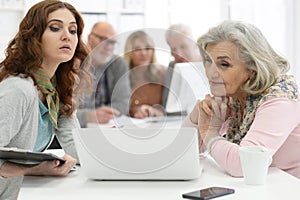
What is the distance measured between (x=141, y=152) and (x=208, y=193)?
220 millimetres

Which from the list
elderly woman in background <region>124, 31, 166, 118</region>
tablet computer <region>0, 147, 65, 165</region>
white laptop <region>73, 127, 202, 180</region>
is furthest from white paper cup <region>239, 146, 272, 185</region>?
tablet computer <region>0, 147, 65, 165</region>

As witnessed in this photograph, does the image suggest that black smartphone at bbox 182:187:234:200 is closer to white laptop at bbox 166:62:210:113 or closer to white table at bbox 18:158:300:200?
white table at bbox 18:158:300:200

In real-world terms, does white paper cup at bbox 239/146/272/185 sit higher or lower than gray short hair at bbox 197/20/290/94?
lower

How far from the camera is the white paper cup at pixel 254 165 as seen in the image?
4.12 feet

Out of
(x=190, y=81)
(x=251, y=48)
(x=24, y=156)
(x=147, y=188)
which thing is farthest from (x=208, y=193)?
(x=251, y=48)

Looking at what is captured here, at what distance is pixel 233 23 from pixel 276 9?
3.09 m

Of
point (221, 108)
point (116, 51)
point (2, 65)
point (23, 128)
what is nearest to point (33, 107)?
point (23, 128)

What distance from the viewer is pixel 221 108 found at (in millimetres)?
1505

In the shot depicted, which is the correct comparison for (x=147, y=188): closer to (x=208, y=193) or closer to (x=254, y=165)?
(x=208, y=193)

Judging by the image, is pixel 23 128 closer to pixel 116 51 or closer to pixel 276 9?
pixel 116 51

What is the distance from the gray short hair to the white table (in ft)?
1.06

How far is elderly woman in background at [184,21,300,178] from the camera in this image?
145cm

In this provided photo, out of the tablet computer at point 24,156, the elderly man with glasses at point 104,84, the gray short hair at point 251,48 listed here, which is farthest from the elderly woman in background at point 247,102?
the tablet computer at point 24,156

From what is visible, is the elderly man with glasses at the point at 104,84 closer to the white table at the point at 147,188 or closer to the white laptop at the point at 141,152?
the white laptop at the point at 141,152
